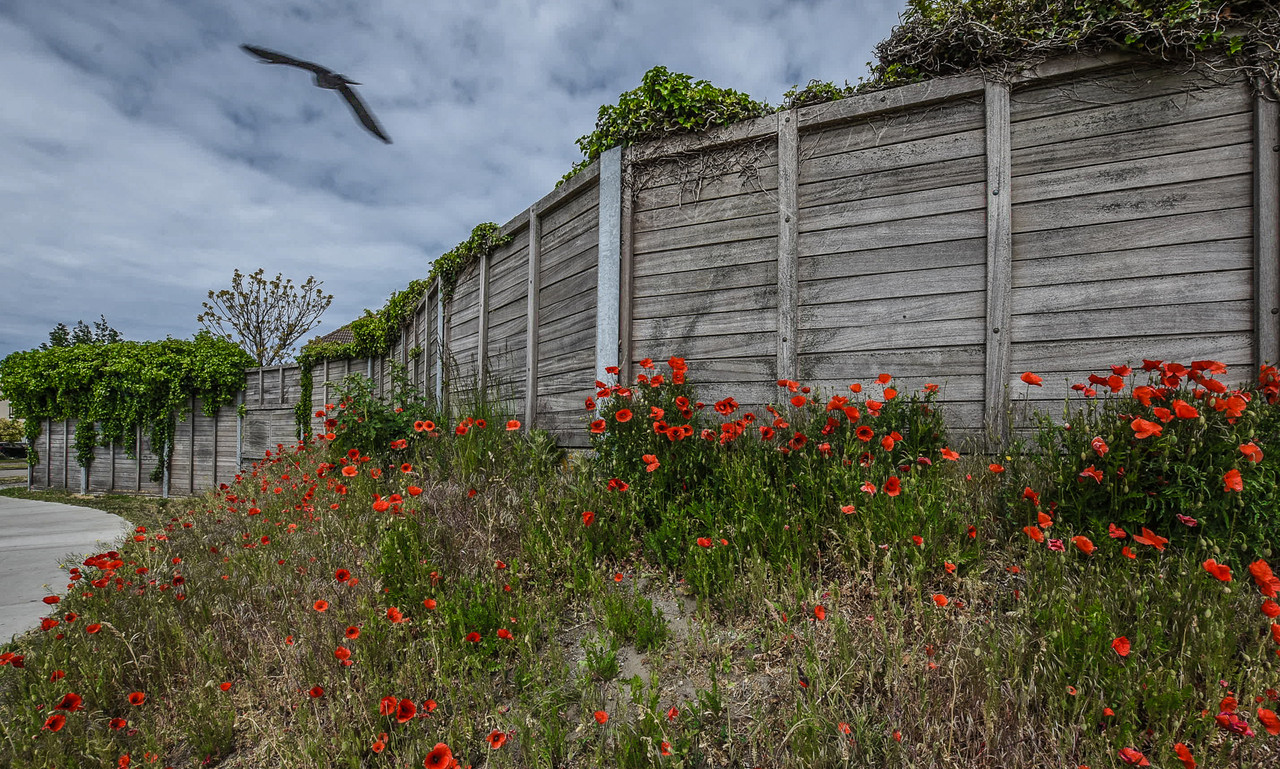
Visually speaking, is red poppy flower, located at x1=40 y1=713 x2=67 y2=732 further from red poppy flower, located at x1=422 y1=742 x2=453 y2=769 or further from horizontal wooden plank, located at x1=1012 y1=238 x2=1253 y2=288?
horizontal wooden plank, located at x1=1012 y1=238 x2=1253 y2=288

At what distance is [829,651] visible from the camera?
203 cm

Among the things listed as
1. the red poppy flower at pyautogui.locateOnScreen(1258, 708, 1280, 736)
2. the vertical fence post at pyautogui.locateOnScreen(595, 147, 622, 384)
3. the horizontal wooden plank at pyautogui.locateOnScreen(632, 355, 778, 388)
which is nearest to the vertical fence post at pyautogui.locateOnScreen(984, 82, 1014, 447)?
the horizontal wooden plank at pyautogui.locateOnScreen(632, 355, 778, 388)

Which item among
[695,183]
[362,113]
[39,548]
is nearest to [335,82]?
[362,113]

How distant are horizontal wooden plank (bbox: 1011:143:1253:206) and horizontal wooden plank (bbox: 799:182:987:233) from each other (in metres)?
0.23

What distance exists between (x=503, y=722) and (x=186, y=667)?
1.67m

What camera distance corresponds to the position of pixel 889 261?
3.76 meters

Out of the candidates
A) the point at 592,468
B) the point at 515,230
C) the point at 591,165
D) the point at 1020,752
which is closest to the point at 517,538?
the point at 592,468

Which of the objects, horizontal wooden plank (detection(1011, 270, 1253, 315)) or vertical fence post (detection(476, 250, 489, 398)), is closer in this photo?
horizontal wooden plank (detection(1011, 270, 1253, 315))

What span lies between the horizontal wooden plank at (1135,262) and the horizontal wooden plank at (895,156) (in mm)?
747

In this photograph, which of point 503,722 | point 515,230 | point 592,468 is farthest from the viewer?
point 515,230

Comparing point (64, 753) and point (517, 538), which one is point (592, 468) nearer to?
point (517, 538)

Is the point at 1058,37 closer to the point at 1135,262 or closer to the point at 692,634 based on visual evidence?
the point at 1135,262

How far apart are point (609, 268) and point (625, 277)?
0.14 m

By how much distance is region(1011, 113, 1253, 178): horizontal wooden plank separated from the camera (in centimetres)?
323
